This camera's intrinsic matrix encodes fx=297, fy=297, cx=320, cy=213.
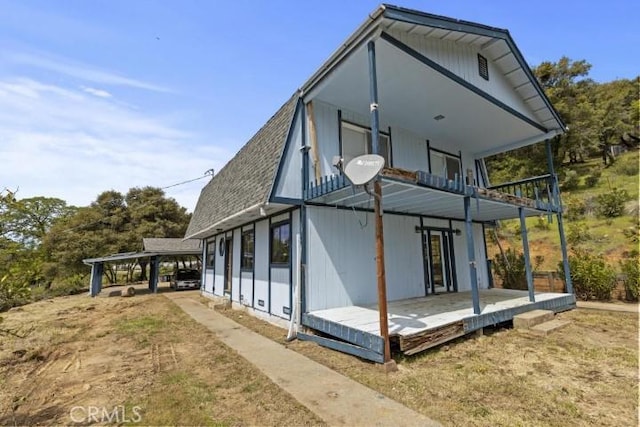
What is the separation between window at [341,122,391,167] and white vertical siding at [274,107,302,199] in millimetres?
1294

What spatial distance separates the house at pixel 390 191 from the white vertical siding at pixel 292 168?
3 cm

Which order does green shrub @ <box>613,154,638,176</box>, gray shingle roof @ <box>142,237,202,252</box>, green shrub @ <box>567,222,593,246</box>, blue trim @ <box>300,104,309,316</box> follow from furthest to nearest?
1. green shrub @ <box>613,154,638,176</box>
2. gray shingle roof @ <box>142,237,202,252</box>
3. green shrub @ <box>567,222,593,246</box>
4. blue trim @ <box>300,104,309,316</box>

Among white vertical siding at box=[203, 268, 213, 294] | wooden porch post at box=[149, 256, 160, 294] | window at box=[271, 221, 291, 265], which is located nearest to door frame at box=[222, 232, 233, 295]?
white vertical siding at box=[203, 268, 213, 294]

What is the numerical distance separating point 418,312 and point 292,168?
443 centimetres

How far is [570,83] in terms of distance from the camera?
2728 centimetres

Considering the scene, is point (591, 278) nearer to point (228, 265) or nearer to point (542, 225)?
point (542, 225)

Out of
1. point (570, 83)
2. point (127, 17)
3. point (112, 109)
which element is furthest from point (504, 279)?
point (570, 83)

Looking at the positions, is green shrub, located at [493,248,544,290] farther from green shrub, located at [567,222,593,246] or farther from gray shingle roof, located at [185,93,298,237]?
gray shingle roof, located at [185,93,298,237]

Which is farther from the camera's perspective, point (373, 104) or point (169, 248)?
point (169, 248)

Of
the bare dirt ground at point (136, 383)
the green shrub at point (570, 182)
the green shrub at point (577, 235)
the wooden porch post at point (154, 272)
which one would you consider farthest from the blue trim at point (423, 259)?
the green shrub at point (570, 182)

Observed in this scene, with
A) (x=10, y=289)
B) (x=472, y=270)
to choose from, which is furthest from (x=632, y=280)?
(x=10, y=289)

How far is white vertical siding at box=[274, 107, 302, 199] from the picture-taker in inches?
280

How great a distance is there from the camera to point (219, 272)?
1321 cm

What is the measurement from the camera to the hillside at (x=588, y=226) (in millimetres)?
13797
